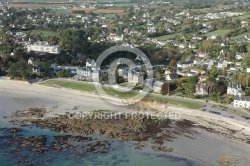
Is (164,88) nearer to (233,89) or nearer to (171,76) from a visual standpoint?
(171,76)

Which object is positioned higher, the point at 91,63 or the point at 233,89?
the point at 91,63

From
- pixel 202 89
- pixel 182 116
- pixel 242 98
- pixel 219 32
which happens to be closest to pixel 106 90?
pixel 202 89

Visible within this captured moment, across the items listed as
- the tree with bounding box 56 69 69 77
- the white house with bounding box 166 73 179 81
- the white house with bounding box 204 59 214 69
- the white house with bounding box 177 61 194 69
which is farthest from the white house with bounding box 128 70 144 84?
the white house with bounding box 204 59 214 69

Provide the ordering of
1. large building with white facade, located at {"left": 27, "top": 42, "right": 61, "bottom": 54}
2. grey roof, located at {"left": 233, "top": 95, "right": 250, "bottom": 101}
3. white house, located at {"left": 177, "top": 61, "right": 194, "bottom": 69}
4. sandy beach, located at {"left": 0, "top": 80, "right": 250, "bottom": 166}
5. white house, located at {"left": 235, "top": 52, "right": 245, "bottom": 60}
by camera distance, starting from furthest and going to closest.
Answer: large building with white facade, located at {"left": 27, "top": 42, "right": 61, "bottom": 54} → white house, located at {"left": 235, "top": 52, "right": 245, "bottom": 60} → white house, located at {"left": 177, "top": 61, "right": 194, "bottom": 69} → grey roof, located at {"left": 233, "top": 95, "right": 250, "bottom": 101} → sandy beach, located at {"left": 0, "top": 80, "right": 250, "bottom": 166}

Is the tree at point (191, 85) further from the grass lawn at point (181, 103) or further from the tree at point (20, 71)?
the tree at point (20, 71)

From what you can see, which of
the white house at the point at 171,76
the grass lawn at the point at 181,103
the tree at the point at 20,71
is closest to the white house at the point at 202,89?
the grass lawn at the point at 181,103

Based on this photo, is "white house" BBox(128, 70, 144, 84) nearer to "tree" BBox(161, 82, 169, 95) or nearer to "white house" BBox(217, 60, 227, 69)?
"tree" BBox(161, 82, 169, 95)

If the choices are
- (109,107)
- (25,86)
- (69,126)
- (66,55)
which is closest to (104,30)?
(66,55)
